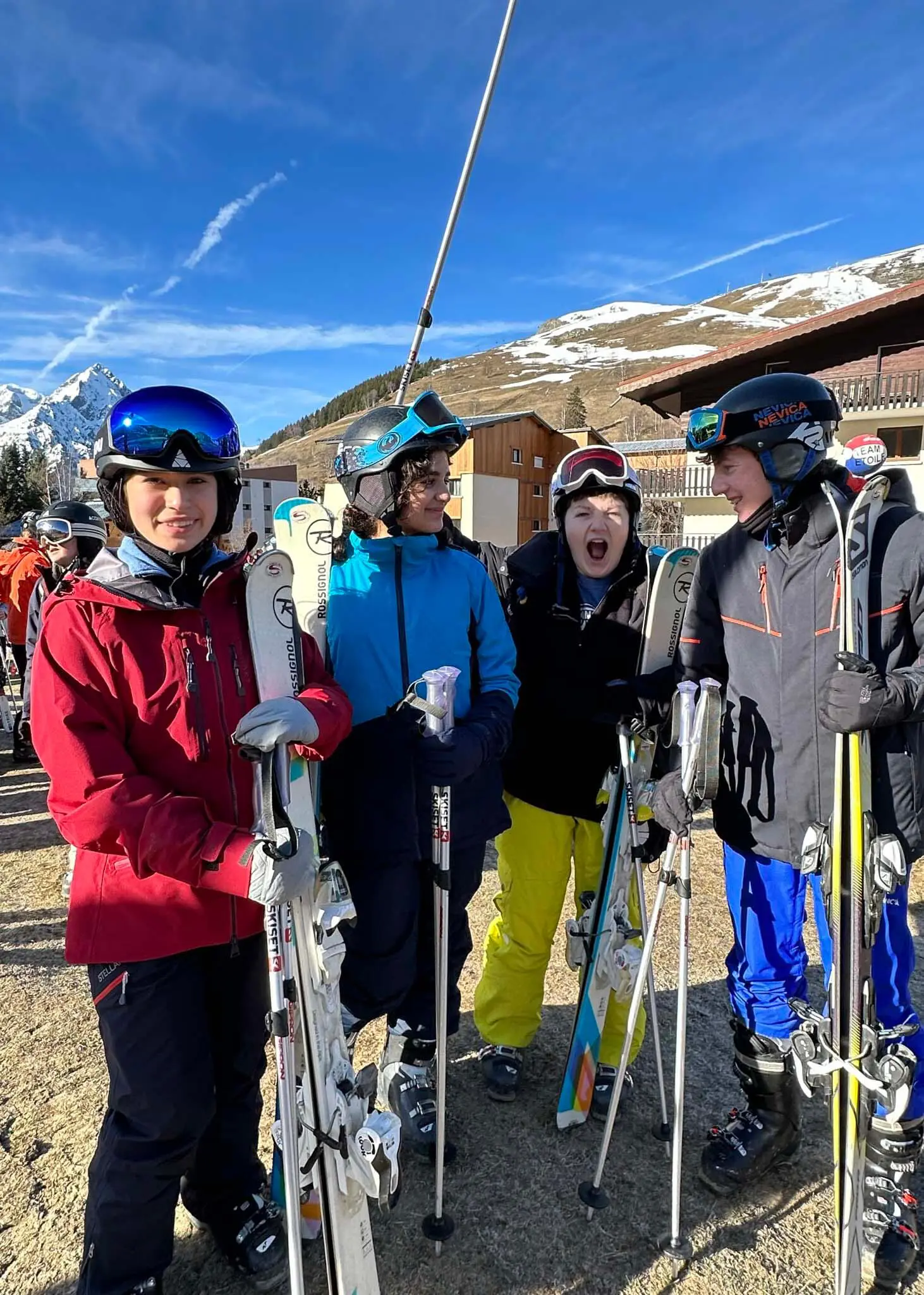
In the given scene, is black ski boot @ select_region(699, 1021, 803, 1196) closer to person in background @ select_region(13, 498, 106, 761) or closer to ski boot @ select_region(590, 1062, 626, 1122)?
ski boot @ select_region(590, 1062, 626, 1122)

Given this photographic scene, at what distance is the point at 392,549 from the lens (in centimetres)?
244

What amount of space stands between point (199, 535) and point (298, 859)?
92 centimetres

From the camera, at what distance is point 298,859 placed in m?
1.76

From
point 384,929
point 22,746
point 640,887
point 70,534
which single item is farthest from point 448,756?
point 22,746

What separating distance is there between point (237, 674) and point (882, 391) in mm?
21490

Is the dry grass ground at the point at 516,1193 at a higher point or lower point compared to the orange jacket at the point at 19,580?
lower

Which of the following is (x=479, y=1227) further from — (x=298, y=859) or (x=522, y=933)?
(x=298, y=859)

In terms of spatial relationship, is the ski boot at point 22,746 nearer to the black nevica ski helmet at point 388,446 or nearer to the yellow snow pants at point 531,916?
the yellow snow pants at point 531,916

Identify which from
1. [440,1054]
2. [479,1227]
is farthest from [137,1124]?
[479,1227]

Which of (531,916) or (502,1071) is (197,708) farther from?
(502,1071)

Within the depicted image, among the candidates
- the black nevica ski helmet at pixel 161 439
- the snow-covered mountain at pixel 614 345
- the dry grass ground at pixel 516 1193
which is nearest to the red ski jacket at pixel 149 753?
the black nevica ski helmet at pixel 161 439

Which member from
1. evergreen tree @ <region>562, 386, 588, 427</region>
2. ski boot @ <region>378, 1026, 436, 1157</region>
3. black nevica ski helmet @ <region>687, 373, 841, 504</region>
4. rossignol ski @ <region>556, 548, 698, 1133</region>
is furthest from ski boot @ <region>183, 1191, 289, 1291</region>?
evergreen tree @ <region>562, 386, 588, 427</region>

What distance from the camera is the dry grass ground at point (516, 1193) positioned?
2.29 m

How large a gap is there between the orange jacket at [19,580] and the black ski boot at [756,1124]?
8.27 metres
